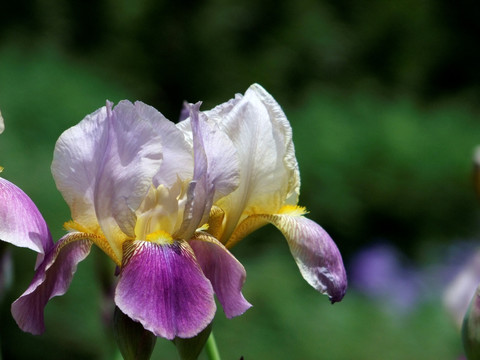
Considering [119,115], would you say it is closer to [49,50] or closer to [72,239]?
[72,239]

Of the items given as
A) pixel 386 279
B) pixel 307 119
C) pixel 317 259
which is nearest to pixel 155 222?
pixel 317 259

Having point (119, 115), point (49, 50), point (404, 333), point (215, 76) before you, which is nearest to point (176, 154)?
point (119, 115)

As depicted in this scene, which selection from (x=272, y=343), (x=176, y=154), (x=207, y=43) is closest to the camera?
(x=176, y=154)

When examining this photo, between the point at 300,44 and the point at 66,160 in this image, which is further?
the point at 300,44

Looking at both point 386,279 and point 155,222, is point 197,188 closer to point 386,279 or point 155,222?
point 155,222

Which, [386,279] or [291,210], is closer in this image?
[291,210]

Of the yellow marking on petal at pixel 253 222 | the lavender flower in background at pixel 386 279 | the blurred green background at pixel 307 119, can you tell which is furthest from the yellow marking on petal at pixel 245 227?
the lavender flower in background at pixel 386 279

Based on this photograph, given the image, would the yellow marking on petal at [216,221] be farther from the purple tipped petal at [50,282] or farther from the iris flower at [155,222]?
the purple tipped petal at [50,282]
